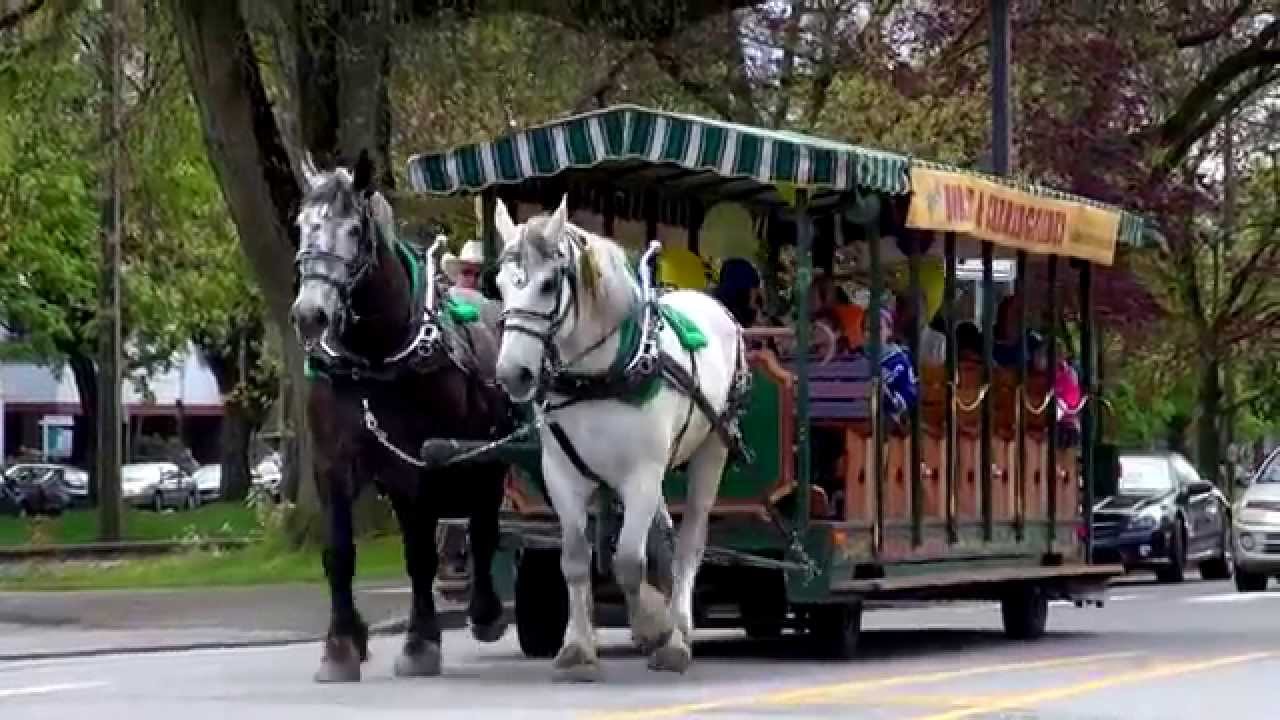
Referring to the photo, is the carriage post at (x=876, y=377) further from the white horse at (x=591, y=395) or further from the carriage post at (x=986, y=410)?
the white horse at (x=591, y=395)

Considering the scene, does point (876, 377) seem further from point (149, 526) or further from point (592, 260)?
point (149, 526)

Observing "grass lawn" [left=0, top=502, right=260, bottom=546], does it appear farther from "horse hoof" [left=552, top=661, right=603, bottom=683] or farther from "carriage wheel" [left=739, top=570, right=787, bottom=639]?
"horse hoof" [left=552, top=661, right=603, bottom=683]

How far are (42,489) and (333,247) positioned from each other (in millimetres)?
53060

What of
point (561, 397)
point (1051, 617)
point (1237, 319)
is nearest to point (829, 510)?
point (561, 397)

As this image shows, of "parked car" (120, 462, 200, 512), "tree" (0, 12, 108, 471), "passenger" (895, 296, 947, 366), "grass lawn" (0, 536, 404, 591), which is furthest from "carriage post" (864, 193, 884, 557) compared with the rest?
"parked car" (120, 462, 200, 512)

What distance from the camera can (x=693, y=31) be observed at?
28.6 m

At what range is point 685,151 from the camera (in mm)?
15625

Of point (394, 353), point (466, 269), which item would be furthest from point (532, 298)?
point (466, 269)

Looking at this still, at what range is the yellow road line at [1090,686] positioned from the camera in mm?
13125

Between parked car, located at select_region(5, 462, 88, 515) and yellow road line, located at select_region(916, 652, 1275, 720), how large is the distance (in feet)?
158

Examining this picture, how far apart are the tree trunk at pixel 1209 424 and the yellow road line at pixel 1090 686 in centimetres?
3510

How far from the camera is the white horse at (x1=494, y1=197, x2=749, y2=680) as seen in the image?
14.0 metres

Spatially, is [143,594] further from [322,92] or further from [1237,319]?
[1237,319]

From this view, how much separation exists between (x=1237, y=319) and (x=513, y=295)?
3993 cm
